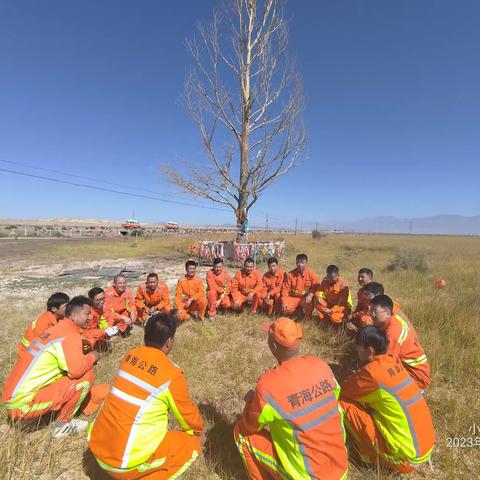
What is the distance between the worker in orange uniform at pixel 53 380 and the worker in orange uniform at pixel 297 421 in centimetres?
175

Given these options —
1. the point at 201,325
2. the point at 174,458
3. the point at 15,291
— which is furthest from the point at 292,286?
the point at 15,291

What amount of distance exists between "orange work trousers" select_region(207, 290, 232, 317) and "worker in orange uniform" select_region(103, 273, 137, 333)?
147cm

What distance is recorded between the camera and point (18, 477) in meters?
2.26

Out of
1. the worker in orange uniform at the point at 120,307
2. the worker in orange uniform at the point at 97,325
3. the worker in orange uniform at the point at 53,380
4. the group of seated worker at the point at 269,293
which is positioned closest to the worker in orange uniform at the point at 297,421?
the worker in orange uniform at the point at 53,380

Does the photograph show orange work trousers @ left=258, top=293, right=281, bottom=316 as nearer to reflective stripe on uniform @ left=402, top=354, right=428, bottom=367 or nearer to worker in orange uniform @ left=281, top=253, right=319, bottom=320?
worker in orange uniform @ left=281, top=253, right=319, bottom=320

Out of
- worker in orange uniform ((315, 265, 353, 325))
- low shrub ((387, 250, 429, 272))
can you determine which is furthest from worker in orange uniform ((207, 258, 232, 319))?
low shrub ((387, 250, 429, 272))

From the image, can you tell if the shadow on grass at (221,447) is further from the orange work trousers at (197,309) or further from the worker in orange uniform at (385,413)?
the orange work trousers at (197,309)

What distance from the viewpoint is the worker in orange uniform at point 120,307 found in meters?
4.84

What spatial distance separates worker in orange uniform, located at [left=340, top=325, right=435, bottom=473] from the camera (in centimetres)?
215

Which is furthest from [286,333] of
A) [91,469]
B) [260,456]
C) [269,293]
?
[269,293]

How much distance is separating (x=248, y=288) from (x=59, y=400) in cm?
413

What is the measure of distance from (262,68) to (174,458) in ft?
48.0

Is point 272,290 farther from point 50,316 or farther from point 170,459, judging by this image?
point 170,459

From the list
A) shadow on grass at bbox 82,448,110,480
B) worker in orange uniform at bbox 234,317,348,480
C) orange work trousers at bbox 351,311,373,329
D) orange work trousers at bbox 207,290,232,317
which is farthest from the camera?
orange work trousers at bbox 207,290,232,317
